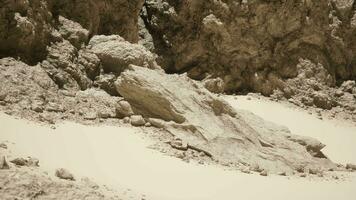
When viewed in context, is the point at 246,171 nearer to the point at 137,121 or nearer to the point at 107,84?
the point at 137,121

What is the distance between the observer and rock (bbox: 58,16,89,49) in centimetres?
823

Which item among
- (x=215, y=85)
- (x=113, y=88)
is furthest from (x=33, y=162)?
(x=215, y=85)

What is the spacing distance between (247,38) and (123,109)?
722 centimetres

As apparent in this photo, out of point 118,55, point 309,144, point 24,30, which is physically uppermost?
point 118,55

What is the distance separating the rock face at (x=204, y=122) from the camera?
6.95 m

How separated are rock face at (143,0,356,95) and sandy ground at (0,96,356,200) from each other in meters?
6.89

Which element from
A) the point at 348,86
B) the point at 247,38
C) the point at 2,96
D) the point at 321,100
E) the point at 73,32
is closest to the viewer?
the point at 2,96

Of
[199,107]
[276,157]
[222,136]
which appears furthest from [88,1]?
[276,157]

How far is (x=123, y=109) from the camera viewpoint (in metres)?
7.28

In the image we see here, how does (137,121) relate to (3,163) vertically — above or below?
above

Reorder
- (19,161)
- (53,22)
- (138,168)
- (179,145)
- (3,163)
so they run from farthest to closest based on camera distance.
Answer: (53,22) → (179,145) → (138,168) → (19,161) → (3,163)

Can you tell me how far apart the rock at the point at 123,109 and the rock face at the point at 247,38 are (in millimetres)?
6681

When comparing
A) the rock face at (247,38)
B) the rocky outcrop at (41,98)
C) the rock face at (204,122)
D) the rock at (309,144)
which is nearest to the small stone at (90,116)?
the rocky outcrop at (41,98)

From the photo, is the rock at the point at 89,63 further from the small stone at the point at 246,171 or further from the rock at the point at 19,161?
the rock at the point at 19,161
